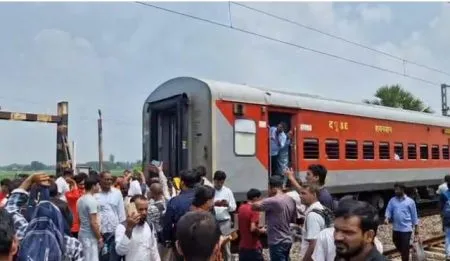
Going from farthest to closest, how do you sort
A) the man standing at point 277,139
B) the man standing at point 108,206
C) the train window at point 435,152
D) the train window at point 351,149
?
the train window at point 435,152 → the train window at point 351,149 → the man standing at point 277,139 → the man standing at point 108,206

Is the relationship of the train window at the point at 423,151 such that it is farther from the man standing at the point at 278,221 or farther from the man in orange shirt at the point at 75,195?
the man in orange shirt at the point at 75,195

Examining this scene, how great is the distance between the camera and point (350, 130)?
1496 cm

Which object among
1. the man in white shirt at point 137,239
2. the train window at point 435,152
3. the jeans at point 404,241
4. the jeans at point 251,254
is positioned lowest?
the jeans at point 404,241

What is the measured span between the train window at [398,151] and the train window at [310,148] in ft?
14.7

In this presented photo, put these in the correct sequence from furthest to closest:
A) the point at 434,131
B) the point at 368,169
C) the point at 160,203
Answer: the point at 434,131 < the point at 368,169 < the point at 160,203

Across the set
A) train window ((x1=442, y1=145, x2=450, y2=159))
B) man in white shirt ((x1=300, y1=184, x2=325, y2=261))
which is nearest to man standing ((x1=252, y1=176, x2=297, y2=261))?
man in white shirt ((x1=300, y1=184, x2=325, y2=261))

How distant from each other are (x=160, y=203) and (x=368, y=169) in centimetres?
975

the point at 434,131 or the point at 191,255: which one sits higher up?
the point at 434,131

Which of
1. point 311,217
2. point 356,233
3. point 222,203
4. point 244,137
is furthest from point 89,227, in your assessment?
point 244,137

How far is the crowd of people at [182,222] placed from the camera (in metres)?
3.24

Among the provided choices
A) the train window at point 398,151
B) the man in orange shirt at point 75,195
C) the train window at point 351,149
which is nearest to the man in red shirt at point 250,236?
the man in orange shirt at point 75,195

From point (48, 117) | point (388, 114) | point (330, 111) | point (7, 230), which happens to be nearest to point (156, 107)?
point (48, 117)

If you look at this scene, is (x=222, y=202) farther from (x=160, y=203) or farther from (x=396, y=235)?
(x=396, y=235)

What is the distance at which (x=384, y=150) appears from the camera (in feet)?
54.1
